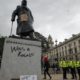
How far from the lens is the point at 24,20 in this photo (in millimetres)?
9688

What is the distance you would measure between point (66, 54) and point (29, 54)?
2835 inches

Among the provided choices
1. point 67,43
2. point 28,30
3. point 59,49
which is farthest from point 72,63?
point 59,49

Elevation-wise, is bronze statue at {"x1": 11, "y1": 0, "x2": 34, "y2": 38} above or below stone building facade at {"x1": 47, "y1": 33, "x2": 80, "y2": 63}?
below

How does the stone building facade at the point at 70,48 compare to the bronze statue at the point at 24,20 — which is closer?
the bronze statue at the point at 24,20

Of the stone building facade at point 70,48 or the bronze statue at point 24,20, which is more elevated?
the stone building facade at point 70,48

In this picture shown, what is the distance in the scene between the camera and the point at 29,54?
8.66m

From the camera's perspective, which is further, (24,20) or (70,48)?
(70,48)

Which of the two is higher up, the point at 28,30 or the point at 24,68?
the point at 28,30

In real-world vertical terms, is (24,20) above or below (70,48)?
below

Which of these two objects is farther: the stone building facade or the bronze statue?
the stone building facade

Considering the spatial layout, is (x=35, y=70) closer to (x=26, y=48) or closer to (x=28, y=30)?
(x=26, y=48)

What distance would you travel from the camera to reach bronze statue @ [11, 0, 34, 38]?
9570 mm

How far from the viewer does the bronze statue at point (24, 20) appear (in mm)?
9570

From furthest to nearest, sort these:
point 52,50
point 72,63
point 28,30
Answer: point 52,50, point 72,63, point 28,30
